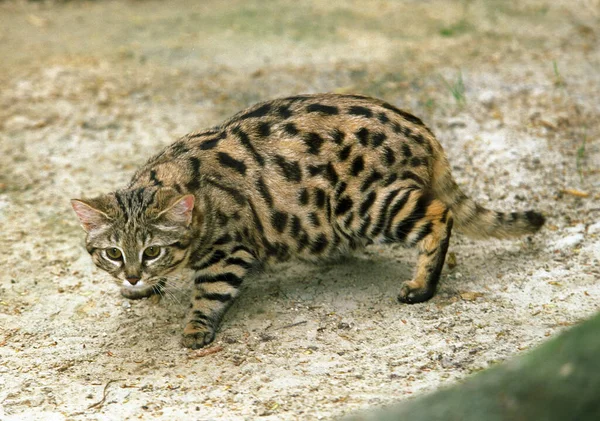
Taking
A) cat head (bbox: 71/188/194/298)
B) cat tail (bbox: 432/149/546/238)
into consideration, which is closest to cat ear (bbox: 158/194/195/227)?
cat head (bbox: 71/188/194/298)

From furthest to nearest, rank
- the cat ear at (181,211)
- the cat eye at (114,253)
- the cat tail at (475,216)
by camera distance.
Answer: the cat tail at (475,216) → the cat eye at (114,253) → the cat ear at (181,211)

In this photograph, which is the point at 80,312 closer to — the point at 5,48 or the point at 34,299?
the point at 34,299

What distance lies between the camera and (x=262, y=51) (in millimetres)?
9750

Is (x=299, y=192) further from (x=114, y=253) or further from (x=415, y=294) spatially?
(x=114, y=253)

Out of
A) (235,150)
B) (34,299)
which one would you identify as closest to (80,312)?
(34,299)

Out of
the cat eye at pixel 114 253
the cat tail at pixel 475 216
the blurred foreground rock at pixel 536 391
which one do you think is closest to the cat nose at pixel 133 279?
the cat eye at pixel 114 253

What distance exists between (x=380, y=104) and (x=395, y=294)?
4.69ft

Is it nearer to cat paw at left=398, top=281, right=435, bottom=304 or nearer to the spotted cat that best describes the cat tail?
the spotted cat

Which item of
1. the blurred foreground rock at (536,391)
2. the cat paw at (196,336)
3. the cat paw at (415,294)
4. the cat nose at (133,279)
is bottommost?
the cat paw at (196,336)

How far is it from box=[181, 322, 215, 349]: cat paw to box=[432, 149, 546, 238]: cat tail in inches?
77.5

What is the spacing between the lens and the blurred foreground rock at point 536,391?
9.27ft

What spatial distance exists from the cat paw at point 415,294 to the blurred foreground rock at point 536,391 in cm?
259

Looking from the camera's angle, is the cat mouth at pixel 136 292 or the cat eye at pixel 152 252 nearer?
the cat eye at pixel 152 252

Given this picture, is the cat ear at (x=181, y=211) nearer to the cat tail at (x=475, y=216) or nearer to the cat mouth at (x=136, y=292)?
the cat mouth at (x=136, y=292)
